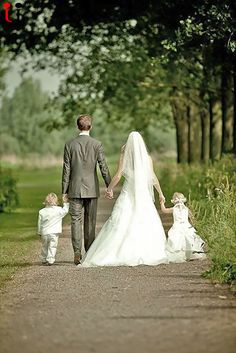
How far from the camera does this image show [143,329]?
33.0 feet

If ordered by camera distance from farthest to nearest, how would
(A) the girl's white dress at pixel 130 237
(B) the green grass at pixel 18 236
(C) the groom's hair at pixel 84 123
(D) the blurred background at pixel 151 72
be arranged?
(D) the blurred background at pixel 151 72, (B) the green grass at pixel 18 236, (C) the groom's hair at pixel 84 123, (A) the girl's white dress at pixel 130 237

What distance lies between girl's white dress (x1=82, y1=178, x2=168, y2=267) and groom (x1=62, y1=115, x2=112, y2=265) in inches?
13.1

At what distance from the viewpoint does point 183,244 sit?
1639cm

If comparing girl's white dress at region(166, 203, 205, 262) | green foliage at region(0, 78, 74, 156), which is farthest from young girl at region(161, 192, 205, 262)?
green foliage at region(0, 78, 74, 156)

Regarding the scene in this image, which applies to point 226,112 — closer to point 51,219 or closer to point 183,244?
point 183,244

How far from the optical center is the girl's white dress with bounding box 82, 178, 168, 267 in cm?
1590

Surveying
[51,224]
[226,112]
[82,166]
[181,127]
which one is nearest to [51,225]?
[51,224]

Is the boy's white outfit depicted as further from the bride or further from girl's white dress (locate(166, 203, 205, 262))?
girl's white dress (locate(166, 203, 205, 262))

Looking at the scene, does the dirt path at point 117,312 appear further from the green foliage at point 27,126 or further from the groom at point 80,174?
the green foliage at point 27,126

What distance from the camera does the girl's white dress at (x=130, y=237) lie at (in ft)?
52.2

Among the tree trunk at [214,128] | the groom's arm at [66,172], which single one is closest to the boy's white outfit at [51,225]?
the groom's arm at [66,172]

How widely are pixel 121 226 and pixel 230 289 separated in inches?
144

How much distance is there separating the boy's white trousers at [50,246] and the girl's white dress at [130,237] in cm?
49

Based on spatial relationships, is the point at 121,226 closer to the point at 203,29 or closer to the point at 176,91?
the point at 203,29
